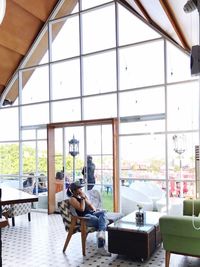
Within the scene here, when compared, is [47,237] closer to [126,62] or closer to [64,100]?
[64,100]

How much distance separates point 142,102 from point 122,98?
0.50 meters

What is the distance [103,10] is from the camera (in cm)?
713

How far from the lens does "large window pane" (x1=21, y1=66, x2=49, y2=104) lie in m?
7.92

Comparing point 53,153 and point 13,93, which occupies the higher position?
point 13,93

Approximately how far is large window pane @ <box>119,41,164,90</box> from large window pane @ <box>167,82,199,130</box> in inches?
16.9

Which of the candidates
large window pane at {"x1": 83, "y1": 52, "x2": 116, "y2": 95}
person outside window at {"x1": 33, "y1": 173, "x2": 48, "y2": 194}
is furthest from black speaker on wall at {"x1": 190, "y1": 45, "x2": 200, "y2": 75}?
person outside window at {"x1": 33, "y1": 173, "x2": 48, "y2": 194}

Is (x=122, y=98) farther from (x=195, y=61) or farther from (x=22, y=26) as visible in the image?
(x=195, y=61)

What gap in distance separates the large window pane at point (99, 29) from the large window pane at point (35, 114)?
1.94 meters

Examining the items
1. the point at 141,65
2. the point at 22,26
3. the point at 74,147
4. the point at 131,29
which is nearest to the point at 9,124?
the point at 74,147

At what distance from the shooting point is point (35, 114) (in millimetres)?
8086

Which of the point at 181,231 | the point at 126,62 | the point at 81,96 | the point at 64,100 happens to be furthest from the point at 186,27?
the point at 64,100

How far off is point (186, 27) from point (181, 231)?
2.99 meters

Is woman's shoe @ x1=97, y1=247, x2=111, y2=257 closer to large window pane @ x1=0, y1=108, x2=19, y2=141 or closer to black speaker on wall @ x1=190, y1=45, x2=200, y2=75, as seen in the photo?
black speaker on wall @ x1=190, y1=45, x2=200, y2=75

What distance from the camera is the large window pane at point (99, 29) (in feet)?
23.0
